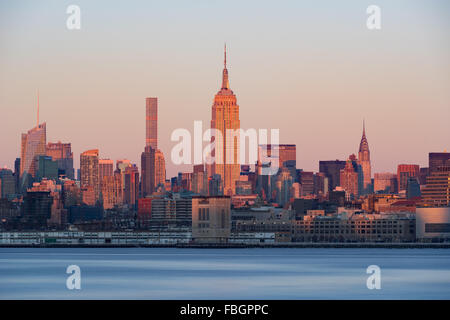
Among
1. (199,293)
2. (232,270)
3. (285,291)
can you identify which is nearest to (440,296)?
(285,291)

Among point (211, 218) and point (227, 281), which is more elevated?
point (211, 218)

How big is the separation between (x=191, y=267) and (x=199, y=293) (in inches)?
1566

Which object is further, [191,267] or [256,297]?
[191,267]

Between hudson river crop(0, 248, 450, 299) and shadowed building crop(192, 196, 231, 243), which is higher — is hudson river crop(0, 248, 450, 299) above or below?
below

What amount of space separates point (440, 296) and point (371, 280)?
1585 cm

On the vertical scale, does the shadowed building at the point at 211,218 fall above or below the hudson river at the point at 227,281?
above

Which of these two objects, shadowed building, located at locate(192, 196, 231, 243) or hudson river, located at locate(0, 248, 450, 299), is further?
shadowed building, located at locate(192, 196, 231, 243)

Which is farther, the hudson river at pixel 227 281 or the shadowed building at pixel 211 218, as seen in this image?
the shadowed building at pixel 211 218

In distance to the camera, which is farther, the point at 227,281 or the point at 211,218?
the point at 211,218
